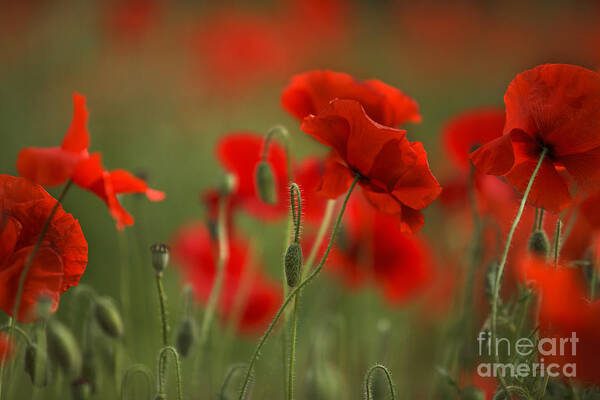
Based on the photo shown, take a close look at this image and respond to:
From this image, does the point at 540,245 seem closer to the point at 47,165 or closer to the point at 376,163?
the point at 376,163

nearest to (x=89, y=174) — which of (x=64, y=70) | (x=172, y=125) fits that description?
(x=172, y=125)

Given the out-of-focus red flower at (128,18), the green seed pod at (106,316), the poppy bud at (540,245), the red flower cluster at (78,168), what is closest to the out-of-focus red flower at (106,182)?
the red flower cluster at (78,168)

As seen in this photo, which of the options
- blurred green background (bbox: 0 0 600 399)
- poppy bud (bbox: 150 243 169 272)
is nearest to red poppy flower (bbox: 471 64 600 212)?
poppy bud (bbox: 150 243 169 272)

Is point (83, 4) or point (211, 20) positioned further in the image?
point (83, 4)

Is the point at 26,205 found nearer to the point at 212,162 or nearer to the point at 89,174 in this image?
the point at 89,174

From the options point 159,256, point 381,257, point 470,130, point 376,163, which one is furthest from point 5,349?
point 381,257

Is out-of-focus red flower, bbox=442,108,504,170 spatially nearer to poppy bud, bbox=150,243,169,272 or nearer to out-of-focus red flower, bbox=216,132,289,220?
out-of-focus red flower, bbox=216,132,289,220
